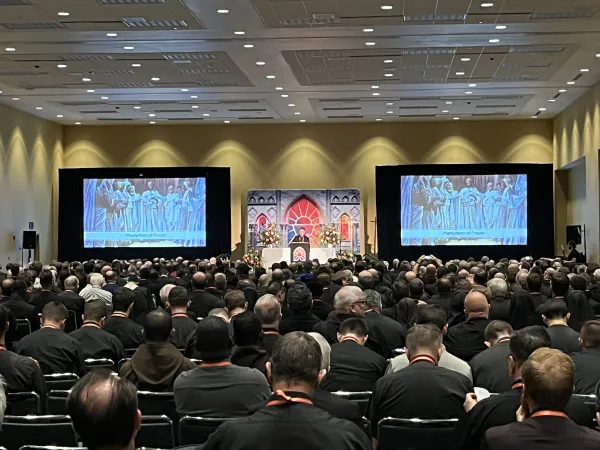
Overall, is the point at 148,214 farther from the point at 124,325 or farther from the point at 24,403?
the point at 24,403

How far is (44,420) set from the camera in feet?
14.0

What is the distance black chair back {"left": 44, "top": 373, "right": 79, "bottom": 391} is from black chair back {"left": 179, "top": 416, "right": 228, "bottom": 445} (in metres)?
1.79

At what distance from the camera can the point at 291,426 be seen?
2871 millimetres

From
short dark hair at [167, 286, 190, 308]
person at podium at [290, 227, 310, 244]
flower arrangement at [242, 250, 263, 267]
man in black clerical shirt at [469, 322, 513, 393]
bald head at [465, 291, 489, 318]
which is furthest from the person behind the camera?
person at podium at [290, 227, 310, 244]

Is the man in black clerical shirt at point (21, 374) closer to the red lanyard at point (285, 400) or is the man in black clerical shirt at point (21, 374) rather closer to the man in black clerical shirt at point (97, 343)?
the man in black clerical shirt at point (97, 343)

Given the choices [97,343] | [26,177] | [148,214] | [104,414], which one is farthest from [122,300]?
[148,214]

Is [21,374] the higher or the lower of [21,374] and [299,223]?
the lower

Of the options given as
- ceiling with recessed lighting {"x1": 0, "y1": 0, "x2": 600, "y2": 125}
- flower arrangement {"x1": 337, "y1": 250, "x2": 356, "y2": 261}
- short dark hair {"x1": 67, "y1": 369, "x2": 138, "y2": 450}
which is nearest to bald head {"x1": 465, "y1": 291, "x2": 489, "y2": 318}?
short dark hair {"x1": 67, "y1": 369, "x2": 138, "y2": 450}

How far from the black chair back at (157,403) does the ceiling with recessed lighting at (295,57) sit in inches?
398

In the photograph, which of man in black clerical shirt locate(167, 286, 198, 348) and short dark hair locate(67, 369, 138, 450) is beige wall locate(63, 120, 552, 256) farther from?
short dark hair locate(67, 369, 138, 450)

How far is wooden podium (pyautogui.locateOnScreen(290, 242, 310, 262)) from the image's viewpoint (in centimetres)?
2545

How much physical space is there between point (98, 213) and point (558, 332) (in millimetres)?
23585

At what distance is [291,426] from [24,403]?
283cm

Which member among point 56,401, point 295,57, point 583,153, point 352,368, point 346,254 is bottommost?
point 56,401
